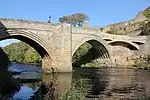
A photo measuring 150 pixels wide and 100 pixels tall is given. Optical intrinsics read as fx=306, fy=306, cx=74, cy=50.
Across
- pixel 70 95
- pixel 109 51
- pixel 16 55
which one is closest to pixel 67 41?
pixel 109 51

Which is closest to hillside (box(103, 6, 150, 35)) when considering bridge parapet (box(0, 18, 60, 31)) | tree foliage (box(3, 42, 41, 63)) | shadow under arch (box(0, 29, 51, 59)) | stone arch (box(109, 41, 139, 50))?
stone arch (box(109, 41, 139, 50))

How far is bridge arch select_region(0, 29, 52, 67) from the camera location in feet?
128

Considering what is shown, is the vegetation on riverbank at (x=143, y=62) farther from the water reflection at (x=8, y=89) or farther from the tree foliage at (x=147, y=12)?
the water reflection at (x=8, y=89)

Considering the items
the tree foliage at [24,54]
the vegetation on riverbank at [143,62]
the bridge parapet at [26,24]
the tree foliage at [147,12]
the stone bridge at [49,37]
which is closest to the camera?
the bridge parapet at [26,24]

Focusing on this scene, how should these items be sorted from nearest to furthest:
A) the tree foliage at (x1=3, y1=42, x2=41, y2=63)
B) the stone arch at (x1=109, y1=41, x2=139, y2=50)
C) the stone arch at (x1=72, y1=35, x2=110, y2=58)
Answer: the stone arch at (x1=72, y1=35, x2=110, y2=58)
the stone arch at (x1=109, y1=41, x2=139, y2=50)
the tree foliage at (x1=3, y1=42, x2=41, y2=63)

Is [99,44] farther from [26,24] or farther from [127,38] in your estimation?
[26,24]

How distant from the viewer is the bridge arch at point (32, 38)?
38884mm

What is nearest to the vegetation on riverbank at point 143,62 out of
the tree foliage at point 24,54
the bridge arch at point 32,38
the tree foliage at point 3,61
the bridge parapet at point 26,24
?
the bridge arch at point 32,38

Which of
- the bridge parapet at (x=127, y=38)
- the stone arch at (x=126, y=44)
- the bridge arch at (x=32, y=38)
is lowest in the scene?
the bridge arch at (x=32, y=38)

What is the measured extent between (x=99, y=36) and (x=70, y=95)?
47.3 m

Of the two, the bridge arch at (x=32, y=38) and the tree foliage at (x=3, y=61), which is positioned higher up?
the bridge arch at (x=32, y=38)

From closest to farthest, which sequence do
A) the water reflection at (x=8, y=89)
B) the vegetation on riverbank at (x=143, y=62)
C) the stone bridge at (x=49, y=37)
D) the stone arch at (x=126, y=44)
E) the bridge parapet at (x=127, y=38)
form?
the water reflection at (x=8, y=89)
the stone bridge at (x=49, y=37)
the vegetation on riverbank at (x=143, y=62)
the bridge parapet at (x=127, y=38)
the stone arch at (x=126, y=44)

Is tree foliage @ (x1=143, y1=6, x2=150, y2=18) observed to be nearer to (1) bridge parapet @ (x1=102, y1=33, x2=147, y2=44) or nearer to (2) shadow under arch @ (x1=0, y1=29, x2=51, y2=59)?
(1) bridge parapet @ (x1=102, y1=33, x2=147, y2=44)

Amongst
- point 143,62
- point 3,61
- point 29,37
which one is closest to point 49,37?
point 29,37
